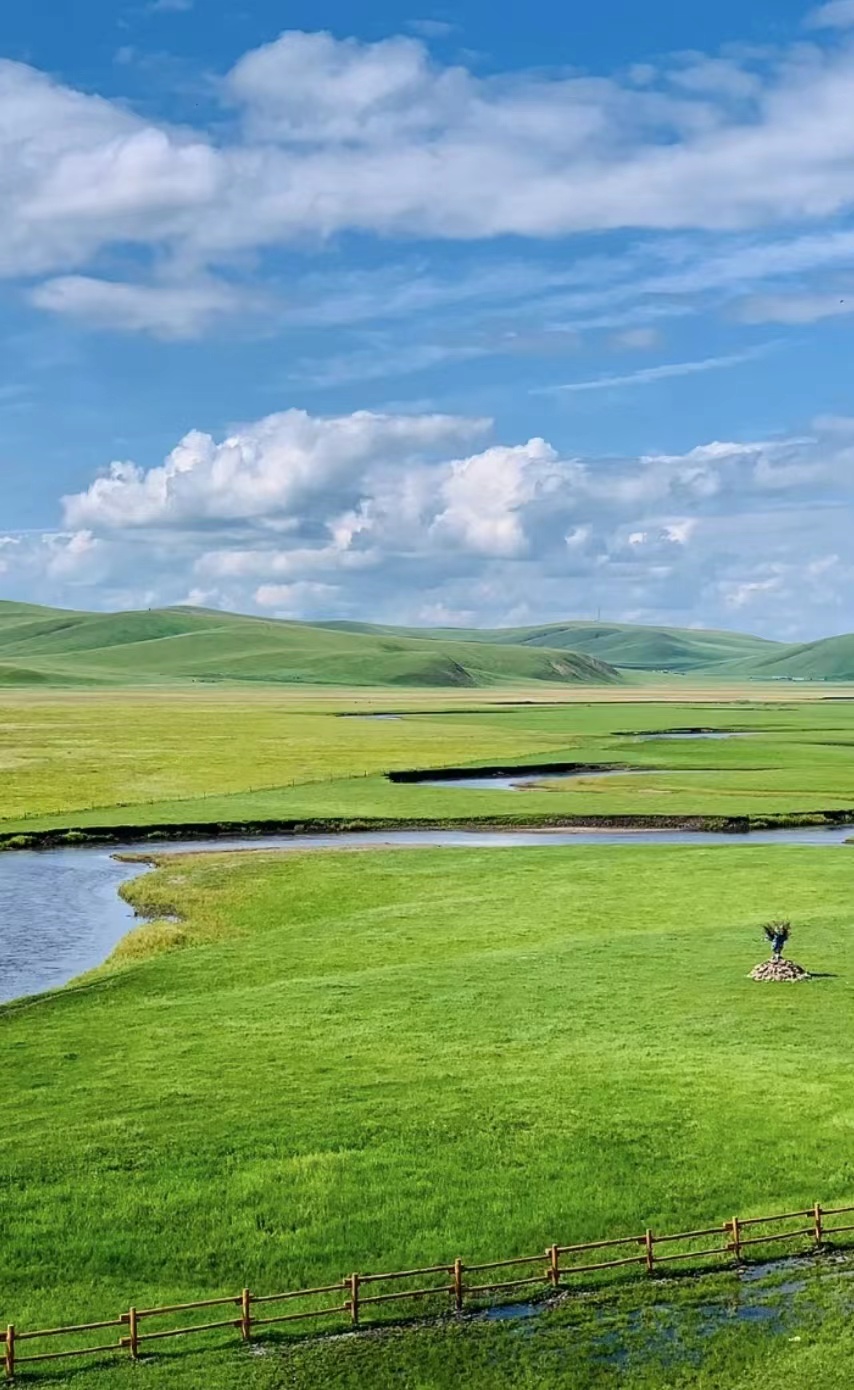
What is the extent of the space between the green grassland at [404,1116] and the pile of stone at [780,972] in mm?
803

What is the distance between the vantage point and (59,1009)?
4819 centimetres

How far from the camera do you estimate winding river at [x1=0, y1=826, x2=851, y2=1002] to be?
5853 cm

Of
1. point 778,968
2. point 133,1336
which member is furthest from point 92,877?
point 133,1336

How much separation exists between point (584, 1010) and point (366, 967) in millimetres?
11640

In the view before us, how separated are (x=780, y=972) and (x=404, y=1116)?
19633 mm

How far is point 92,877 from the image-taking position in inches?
3157

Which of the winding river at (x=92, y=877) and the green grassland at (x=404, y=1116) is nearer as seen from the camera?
the green grassland at (x=404, y=1116)

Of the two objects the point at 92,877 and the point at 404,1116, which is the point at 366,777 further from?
the point at 404,1116

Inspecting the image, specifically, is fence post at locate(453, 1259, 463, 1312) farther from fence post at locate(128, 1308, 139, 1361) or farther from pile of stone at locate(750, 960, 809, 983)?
pile of stone at locate(750, 960, 809, 983)

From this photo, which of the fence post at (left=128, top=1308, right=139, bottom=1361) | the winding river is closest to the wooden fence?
the fence post at (left=128, top=1308, right=139, bottom=1361)

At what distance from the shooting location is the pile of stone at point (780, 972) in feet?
161

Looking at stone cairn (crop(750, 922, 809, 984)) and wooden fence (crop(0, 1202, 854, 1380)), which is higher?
stone cairn (crop(750, 922, 809, 984))

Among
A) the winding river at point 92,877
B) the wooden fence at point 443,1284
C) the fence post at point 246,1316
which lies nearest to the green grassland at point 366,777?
the winding river at point 92,877

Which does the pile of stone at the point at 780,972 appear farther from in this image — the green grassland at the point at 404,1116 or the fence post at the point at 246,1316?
the fence post at the point at 246,1316
